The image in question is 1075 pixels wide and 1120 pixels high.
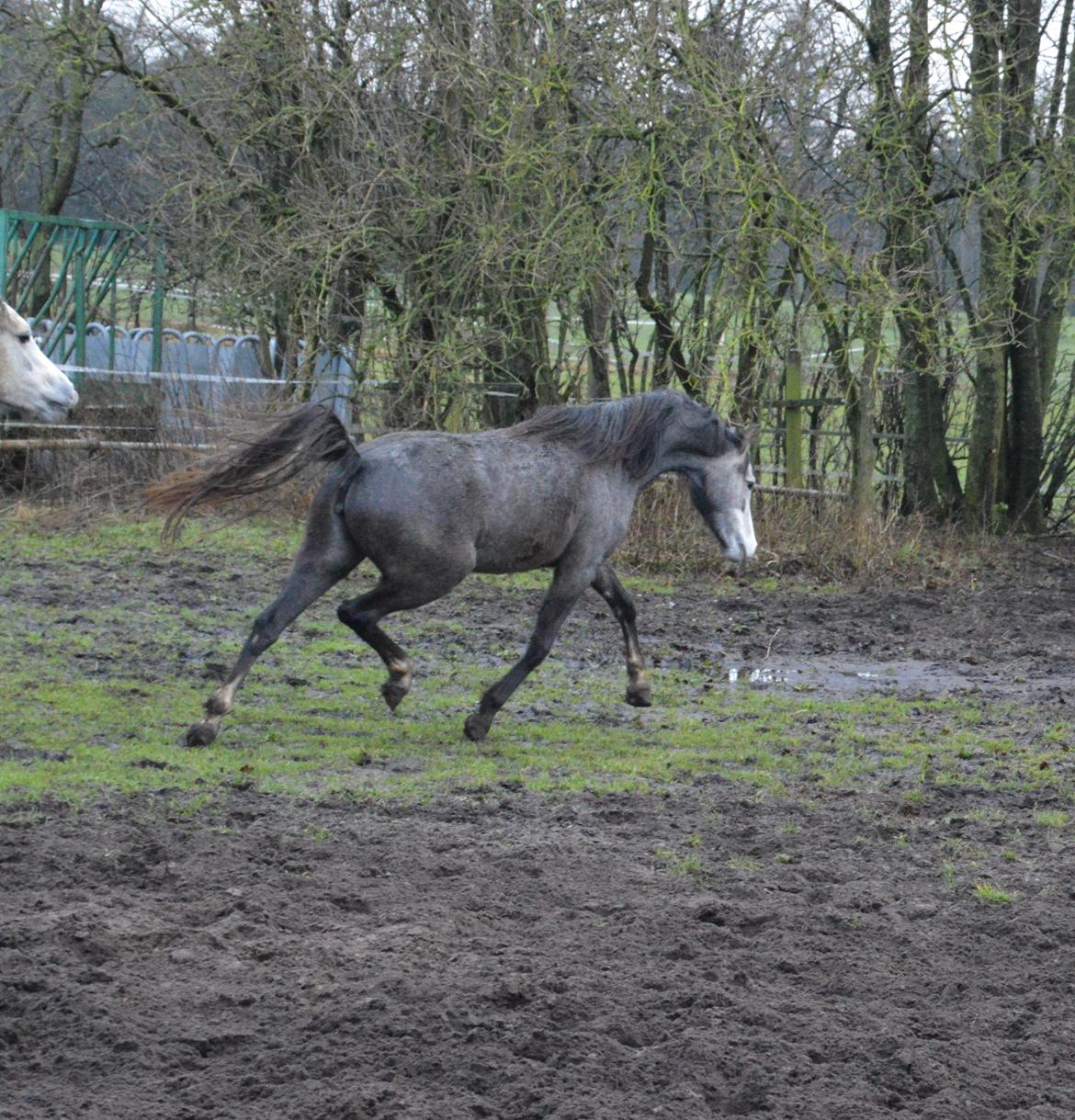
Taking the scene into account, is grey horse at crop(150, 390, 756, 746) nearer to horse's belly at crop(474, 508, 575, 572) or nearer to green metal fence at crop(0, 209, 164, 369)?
horse's belly at crop(474, 508, 575, 572)

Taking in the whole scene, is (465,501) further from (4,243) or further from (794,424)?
(4,243)

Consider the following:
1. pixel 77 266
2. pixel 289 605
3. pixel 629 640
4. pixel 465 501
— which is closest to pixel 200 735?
pixel 289 605

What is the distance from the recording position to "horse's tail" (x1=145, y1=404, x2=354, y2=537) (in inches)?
275

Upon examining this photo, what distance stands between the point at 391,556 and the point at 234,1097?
3880 millimetres

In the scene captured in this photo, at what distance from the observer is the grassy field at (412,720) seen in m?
6.42

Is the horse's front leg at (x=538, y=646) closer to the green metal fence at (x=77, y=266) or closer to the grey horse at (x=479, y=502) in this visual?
the grey horse at (x=479, y=502)

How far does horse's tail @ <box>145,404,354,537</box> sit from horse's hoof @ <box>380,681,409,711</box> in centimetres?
116

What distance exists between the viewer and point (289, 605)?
6.82m

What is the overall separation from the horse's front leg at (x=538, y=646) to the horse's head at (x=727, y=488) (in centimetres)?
84

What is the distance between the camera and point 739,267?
13.0 metres

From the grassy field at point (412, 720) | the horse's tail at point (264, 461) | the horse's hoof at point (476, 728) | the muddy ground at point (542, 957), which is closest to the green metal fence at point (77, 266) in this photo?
the grassy field at point (412, 720)

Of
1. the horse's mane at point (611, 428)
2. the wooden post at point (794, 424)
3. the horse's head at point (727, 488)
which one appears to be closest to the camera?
Answer: the horse's mane at point (611, 428)

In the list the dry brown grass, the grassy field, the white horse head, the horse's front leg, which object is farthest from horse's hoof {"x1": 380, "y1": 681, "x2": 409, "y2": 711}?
A: the dry brown grass

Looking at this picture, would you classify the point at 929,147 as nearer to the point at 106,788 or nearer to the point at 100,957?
the point at 106,788
